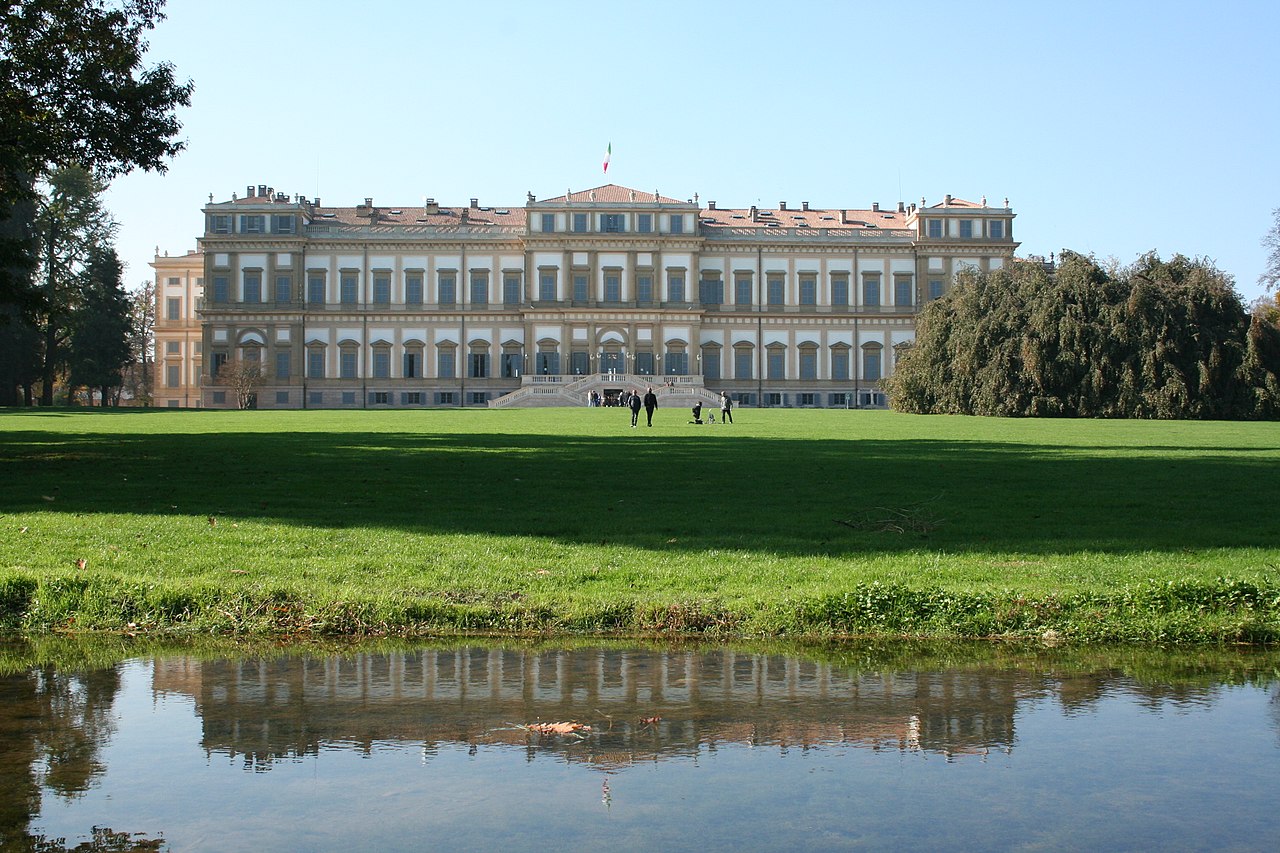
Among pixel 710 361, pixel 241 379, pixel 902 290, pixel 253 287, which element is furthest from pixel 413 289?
pixel 902 290

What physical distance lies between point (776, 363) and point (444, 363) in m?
23.5

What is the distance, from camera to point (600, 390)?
78.5m

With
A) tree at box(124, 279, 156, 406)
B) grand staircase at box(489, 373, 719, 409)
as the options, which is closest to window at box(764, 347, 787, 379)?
grand staircase at box(489, 373, 719, 409)

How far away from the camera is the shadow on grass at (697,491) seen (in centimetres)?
1160

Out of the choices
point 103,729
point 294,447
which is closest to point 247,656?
point 103,729

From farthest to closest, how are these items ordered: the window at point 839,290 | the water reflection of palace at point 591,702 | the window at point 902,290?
the window at point 839,290
the window at point 902,290
the water reflection of palace at point 591,702

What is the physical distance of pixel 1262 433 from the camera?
3288 centimetres

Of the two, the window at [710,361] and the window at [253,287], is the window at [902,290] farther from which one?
the window at [253,287]

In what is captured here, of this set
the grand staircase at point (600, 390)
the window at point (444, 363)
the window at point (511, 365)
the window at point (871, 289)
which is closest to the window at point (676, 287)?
the grand staircase at point (600, 390)

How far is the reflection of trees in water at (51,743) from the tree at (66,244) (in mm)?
57293

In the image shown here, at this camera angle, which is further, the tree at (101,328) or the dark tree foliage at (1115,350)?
the tree at (101,328)

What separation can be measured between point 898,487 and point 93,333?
215 feet

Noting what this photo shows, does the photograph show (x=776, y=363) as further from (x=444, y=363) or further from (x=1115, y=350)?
(x=1115, y=350)

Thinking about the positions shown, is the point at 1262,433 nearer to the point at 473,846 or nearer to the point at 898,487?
the point at 898,487
